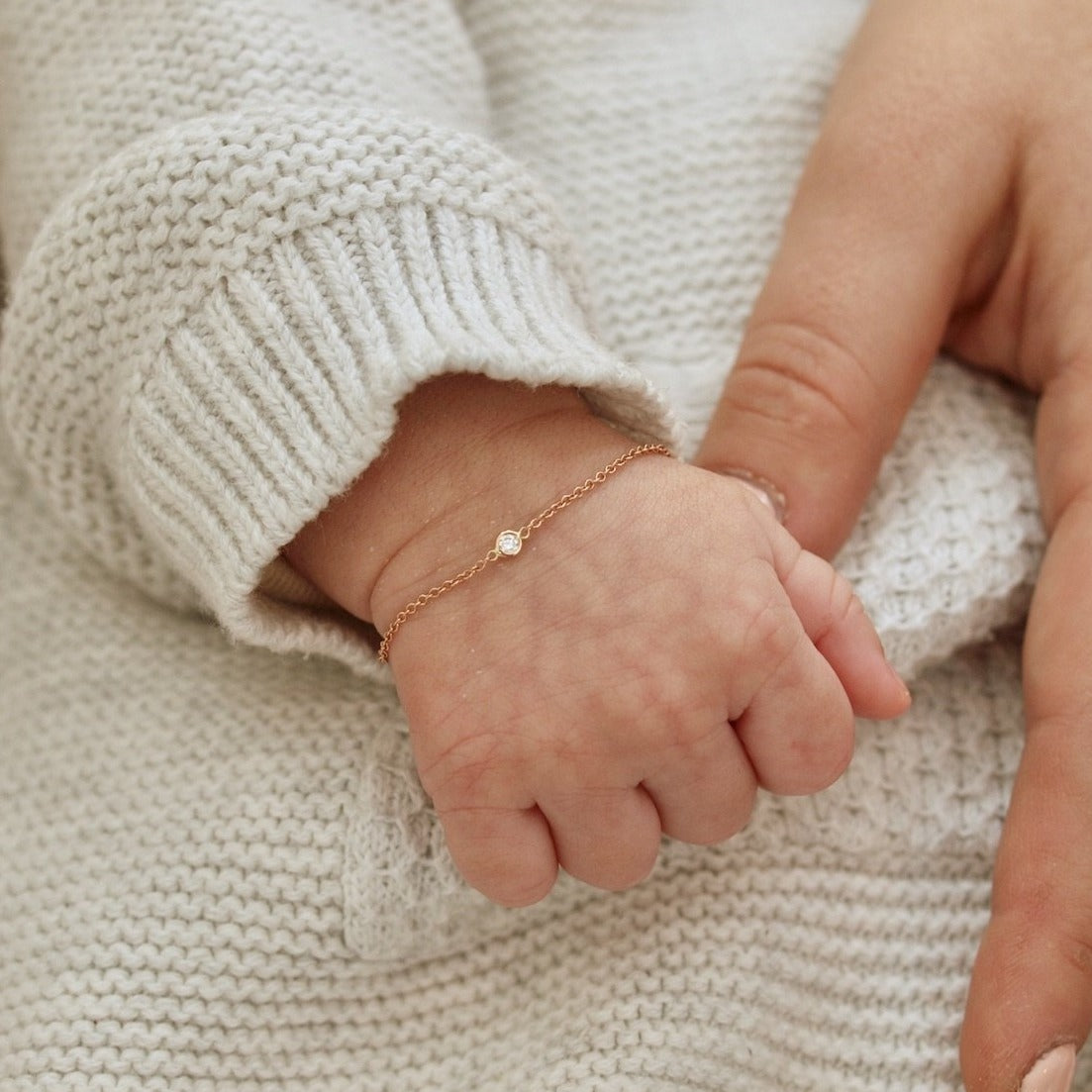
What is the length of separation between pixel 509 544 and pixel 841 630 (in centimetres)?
25

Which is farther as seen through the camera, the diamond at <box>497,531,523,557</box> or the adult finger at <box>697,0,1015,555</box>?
the adult finger at <box>697,0,1015,555</box>

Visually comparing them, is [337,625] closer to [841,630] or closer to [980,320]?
[841,630]

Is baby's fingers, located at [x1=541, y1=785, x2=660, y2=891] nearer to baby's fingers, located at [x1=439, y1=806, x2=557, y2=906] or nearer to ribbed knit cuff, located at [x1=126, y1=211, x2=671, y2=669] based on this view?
baby's fingers, located at [x1=439, y1=806, x2=557, y2=906]

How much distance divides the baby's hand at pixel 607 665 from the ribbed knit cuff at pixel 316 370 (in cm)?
8

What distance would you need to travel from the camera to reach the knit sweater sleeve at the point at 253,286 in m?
0.79

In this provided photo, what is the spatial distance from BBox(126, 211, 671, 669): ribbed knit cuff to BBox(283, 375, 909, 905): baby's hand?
0.26 ft

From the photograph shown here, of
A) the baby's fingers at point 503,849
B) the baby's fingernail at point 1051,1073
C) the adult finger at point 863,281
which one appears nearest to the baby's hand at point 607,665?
the baby's fingers at point 503,849

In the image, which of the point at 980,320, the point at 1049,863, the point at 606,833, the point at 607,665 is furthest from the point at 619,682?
the point at 980,320

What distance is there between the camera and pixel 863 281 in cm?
95

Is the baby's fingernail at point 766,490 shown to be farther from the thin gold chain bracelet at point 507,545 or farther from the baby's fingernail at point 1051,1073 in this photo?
the baby's fingernail at point 1051,1073

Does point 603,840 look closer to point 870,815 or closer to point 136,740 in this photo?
point 870,815

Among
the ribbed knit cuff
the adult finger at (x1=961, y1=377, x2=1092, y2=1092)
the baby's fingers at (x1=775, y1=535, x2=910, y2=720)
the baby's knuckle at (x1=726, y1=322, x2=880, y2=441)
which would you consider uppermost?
the ribbed knit cuff

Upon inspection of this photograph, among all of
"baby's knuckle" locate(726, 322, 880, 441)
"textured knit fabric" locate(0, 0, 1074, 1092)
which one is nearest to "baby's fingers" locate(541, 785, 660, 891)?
"textured knit fabric" locate(0, 0, 1074, 1092)

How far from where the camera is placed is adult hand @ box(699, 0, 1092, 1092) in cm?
87
